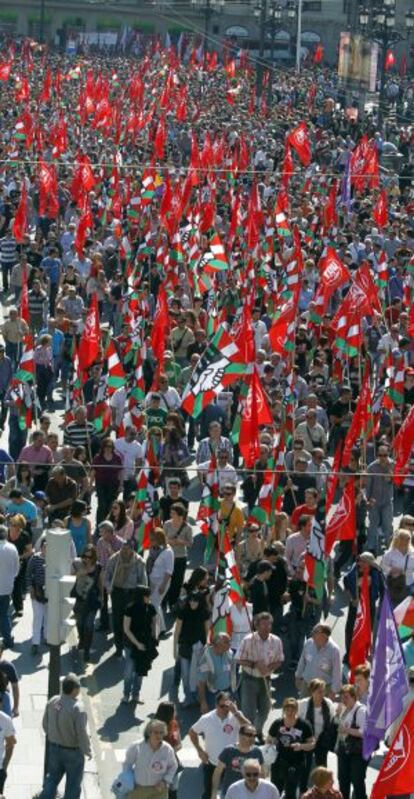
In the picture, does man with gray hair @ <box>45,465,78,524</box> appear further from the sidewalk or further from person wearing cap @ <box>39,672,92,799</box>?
person wearing cap @ <box>39,672,92,799</box>

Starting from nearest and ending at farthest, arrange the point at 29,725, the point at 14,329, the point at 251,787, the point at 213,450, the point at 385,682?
1. the point at 251,787
2. the point at 385,682
3. the point at 29,725
4. the point at 213,450
5. the point at 14,329

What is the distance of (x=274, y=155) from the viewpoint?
51.5 m

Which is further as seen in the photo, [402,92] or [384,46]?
[402,92]

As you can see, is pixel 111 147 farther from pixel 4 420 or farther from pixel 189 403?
pixel 189 403

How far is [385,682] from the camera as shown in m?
14.9

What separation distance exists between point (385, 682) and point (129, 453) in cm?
833

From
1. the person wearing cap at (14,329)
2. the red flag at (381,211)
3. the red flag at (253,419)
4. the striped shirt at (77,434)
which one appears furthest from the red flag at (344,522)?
the red flag at (381,211)

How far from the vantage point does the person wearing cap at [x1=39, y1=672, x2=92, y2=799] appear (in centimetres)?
1572

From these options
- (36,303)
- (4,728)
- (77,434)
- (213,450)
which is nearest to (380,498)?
(213,450)

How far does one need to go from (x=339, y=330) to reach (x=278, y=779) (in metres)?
11.9

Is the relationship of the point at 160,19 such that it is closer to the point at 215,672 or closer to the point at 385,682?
the point at 215,672

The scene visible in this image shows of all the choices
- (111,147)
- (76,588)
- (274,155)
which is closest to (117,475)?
(76,588)

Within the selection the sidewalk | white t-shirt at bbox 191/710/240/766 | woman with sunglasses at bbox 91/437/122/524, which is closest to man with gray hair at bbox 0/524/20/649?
the sidewalk

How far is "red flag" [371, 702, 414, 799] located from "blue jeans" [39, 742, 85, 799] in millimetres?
2913
